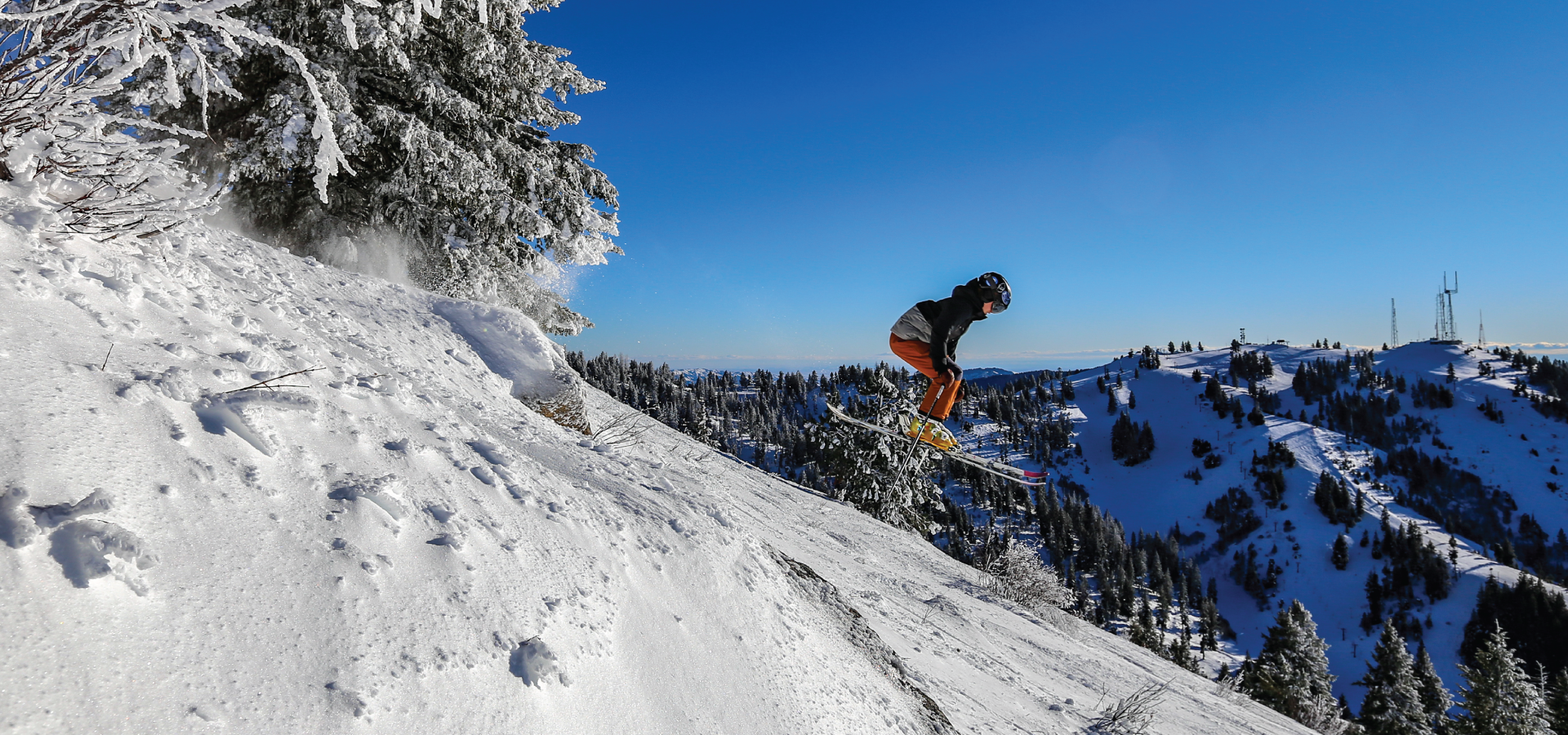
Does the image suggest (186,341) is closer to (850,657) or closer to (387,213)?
(850,657)

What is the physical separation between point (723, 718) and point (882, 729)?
1348 millimetres

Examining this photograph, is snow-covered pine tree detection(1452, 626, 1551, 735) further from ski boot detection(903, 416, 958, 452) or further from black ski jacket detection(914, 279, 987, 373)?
black ski jacket detection(914, 279, 987, 373)

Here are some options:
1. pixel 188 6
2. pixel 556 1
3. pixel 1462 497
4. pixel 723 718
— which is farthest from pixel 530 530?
pixel 1462 497

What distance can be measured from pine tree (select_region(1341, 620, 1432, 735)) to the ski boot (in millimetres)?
63709

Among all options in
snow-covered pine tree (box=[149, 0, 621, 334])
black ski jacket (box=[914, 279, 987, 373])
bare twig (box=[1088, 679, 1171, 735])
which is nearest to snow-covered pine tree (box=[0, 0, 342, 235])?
snow-covered pine tree (box=[149, 0, 621, 334])

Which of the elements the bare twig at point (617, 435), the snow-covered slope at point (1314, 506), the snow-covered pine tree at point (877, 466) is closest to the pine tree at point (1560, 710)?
the snow-covered pine tree at point (877, 466)

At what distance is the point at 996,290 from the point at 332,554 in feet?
23.6

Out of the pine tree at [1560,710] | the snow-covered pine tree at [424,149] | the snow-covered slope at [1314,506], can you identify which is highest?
the snow-covered pine tree at [424,149]

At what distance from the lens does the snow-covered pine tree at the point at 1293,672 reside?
4803 cm

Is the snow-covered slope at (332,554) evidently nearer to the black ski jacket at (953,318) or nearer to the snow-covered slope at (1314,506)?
the black ski jacket at (953,318)

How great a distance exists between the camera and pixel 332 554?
90.6 inches

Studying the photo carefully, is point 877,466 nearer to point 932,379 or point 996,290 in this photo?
point 932,379

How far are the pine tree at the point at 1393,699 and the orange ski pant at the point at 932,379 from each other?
64.4 meters

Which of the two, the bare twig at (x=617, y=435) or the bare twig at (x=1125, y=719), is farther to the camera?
the bare twig at (x=617, y=435)
